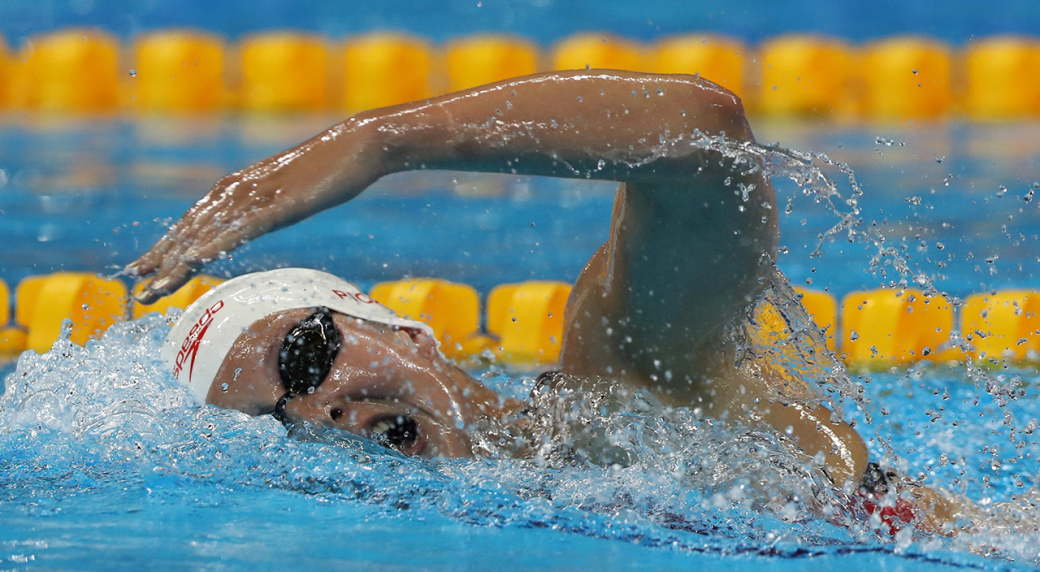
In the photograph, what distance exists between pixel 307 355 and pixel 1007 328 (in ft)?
6.98

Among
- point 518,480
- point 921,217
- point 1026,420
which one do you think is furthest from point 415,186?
point 518,480

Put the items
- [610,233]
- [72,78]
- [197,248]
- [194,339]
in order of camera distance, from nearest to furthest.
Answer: [197,248] < [610,233] < [194,339] < [72,78]

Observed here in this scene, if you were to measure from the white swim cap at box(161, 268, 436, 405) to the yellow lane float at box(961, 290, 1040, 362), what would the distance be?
6.14 feet

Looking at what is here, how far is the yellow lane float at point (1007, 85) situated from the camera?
20.4ft

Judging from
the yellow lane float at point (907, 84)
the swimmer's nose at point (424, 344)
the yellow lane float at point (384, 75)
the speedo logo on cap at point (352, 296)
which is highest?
the yellow lane float at point (907, 84)

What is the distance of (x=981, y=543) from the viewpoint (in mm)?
1534

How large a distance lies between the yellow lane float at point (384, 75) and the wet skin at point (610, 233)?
16.0ft

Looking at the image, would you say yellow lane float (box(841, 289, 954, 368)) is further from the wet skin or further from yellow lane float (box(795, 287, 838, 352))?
the wet skin

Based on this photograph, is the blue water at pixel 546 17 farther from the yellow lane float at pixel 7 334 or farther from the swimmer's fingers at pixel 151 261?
the swimmer's fingers at pixel 151 261

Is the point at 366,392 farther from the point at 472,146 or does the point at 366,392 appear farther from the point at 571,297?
the point at 472,146

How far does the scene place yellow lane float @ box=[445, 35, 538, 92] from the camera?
6.39 m

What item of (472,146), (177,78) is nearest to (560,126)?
(472,146)

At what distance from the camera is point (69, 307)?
10.6 ft

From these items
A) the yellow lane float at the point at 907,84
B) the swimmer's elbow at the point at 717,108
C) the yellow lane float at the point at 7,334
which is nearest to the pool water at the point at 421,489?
the swimmer's elbow at the point at 717,108
